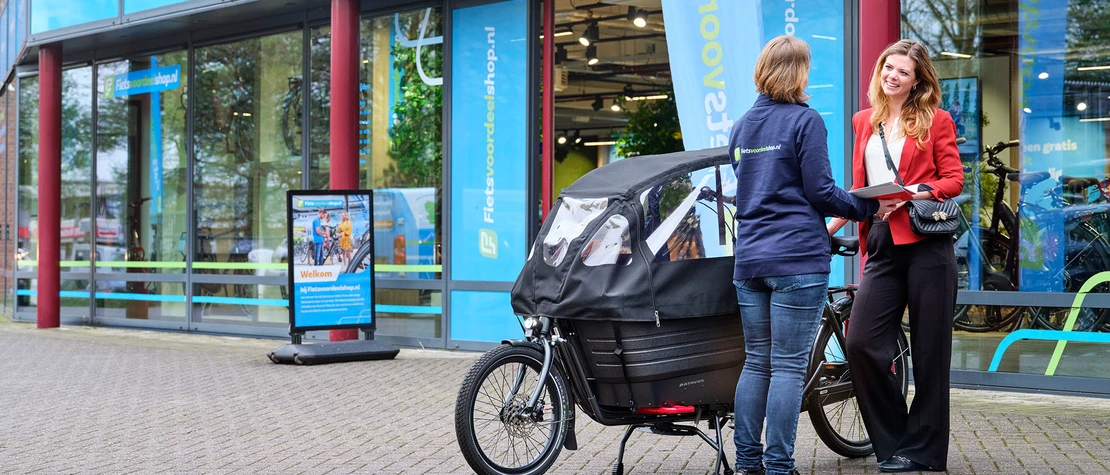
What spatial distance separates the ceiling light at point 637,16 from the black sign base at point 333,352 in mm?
4674

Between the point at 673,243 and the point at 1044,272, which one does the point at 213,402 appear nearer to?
the point at 673,243

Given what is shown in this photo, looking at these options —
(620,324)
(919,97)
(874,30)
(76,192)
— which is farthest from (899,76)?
(76,192)

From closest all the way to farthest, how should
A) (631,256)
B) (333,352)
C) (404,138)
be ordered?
(631,256), (333,352), (404,138)

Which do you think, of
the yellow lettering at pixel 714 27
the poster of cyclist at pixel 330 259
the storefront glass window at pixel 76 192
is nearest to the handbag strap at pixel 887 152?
the yellow lettering at pixel 714 27

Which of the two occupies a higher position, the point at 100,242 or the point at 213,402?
the point at 100,242

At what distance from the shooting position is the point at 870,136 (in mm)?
4891

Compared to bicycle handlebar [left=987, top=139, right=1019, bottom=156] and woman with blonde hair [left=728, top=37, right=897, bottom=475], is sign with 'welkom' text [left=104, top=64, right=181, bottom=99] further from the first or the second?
woman with blonde hair [left=728, top=37, right=897, bottom=475]

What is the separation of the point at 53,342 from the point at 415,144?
15.9ft

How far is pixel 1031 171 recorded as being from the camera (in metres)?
7.86

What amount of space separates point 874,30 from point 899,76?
3.39 m

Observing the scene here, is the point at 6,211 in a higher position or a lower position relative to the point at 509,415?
higher

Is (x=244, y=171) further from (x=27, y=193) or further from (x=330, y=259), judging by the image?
(x=27, y=193)

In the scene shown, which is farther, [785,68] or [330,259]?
[330,259]

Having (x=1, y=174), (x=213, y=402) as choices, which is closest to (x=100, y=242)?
(x=1, y=174)
